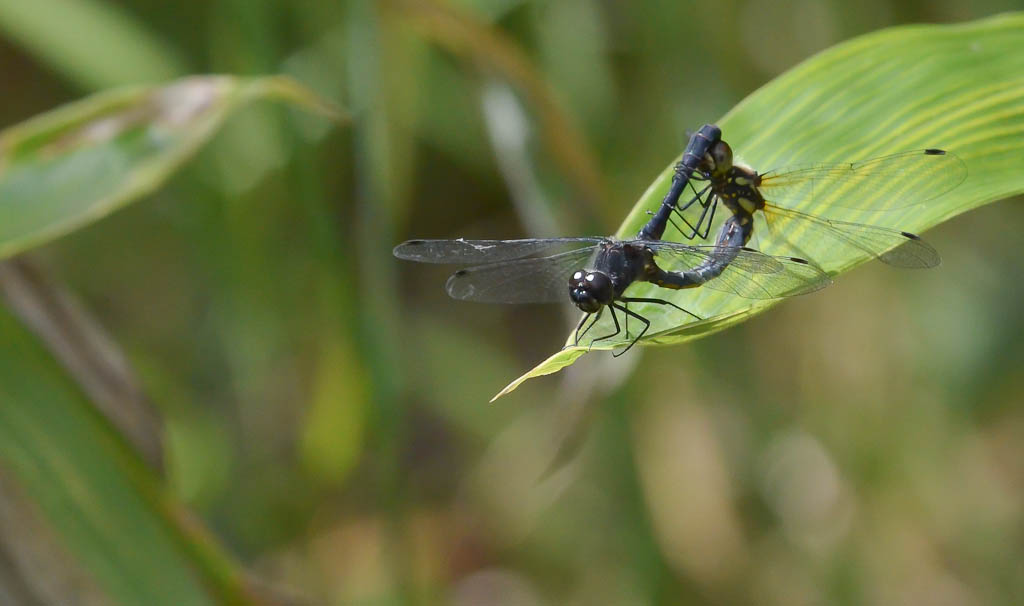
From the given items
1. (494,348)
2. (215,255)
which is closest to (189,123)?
(215,255)

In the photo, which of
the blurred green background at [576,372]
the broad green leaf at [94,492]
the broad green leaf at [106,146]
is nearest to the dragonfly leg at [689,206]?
the blurred green background at [576,372]

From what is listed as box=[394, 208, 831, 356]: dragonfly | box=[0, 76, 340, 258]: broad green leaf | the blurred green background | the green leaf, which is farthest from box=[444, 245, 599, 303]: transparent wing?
the green leaf

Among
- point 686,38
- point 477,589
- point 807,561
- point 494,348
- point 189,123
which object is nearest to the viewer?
point 189,123

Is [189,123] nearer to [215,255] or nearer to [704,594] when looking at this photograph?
[215,255]

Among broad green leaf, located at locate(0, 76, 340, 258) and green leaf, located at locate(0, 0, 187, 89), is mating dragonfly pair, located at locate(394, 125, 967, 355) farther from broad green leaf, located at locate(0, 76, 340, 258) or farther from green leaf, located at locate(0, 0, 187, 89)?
green leaf, located at locate(0, 0, 187, 89)

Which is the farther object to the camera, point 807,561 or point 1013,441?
point 1013,441

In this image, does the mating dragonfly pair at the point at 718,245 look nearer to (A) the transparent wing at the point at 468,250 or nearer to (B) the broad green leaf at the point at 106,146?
(A) the transparent wing at the point at 468,250
